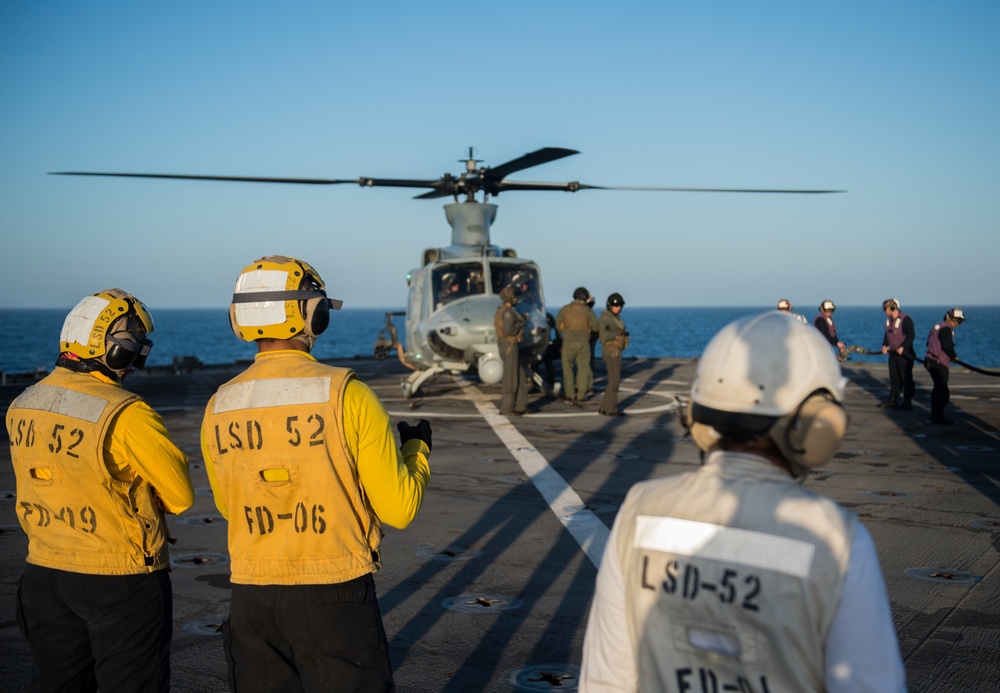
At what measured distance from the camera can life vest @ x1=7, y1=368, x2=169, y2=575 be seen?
3.20 m

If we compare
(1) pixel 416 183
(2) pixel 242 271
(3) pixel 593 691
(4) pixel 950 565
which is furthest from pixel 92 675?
(1) pixel 416 183

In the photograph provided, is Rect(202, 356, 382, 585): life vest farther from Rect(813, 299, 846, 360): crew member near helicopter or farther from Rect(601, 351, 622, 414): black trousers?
Rect(813, 299, 846, 360): crew member near helicopter

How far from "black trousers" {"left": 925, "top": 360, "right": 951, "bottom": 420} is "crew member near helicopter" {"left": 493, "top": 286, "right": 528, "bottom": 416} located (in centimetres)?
572

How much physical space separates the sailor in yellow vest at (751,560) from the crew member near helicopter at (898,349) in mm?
12135

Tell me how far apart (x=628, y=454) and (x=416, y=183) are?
7601mm

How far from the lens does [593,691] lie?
2002mm

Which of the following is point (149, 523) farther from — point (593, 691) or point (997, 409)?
point (997, 409)

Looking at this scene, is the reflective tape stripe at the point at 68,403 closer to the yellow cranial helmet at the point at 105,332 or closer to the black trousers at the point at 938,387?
the yellow cranial helmet at the point at 105,332

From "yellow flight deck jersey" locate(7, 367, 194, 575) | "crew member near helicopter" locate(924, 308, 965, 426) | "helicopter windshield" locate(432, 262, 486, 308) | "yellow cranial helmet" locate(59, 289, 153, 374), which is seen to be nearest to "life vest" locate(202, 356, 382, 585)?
"yellow flight deck jersey" locate(7, 367, 194, 575)

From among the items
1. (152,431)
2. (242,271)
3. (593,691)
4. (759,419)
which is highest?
(242,271)

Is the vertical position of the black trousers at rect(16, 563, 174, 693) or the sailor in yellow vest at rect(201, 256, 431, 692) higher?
the sailor in yellow vest at rect(201, 256, 431, 692)

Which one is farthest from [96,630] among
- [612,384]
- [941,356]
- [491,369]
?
[941,356]

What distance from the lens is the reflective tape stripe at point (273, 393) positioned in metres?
2.88

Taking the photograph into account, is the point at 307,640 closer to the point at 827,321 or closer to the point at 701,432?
the point at 701,432
